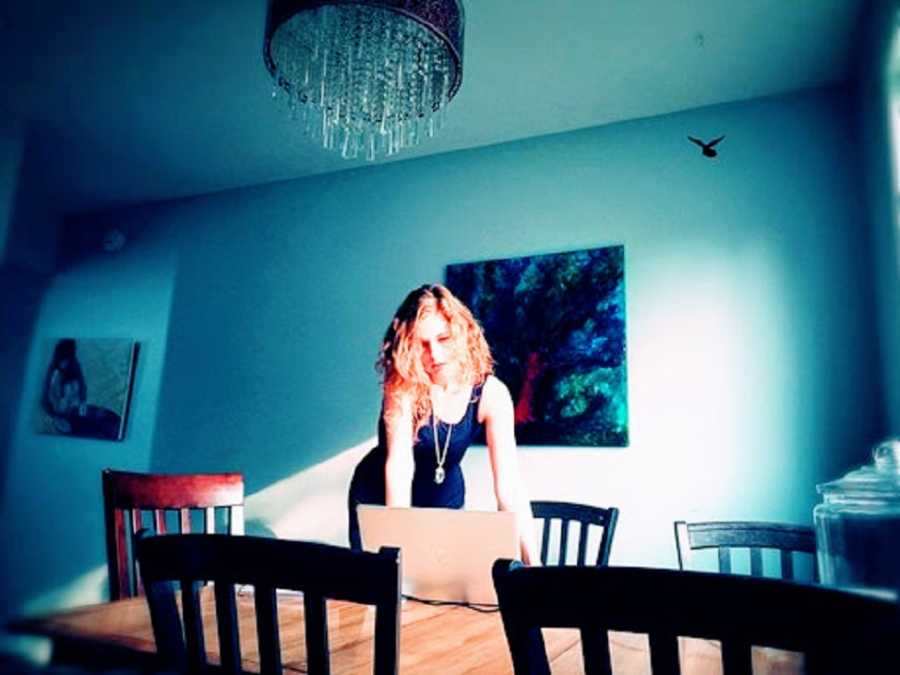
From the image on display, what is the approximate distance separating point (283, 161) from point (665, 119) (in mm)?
2062

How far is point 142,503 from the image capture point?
170 cm

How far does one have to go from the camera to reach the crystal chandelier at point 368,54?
160cm

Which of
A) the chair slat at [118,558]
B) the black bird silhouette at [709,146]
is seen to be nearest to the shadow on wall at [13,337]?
the chair slat at [118,558]

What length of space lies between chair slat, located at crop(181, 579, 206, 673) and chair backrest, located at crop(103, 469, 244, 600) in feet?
2.72

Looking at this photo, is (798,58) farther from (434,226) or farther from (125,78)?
(125,78)

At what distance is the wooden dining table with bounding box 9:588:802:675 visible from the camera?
38.9 inches

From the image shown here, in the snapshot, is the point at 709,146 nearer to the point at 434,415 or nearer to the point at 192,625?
the point at 434,415

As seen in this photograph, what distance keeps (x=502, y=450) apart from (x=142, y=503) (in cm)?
96

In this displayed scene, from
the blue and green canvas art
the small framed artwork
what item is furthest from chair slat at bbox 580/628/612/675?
the small framed artwork

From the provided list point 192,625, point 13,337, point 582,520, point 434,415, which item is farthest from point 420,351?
point 13,337

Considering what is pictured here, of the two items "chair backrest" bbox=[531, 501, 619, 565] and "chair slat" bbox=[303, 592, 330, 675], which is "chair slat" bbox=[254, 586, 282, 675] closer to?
"chair slat" bbox=[303, 592, 330, 675]

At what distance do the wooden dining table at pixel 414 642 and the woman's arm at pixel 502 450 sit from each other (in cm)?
39

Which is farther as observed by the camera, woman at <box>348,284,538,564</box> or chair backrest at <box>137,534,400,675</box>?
woman at <box>348,284,538,564</box>

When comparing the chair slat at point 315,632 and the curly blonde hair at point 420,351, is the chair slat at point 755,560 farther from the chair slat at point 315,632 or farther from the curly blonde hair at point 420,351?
the chair slat at point 315,632
